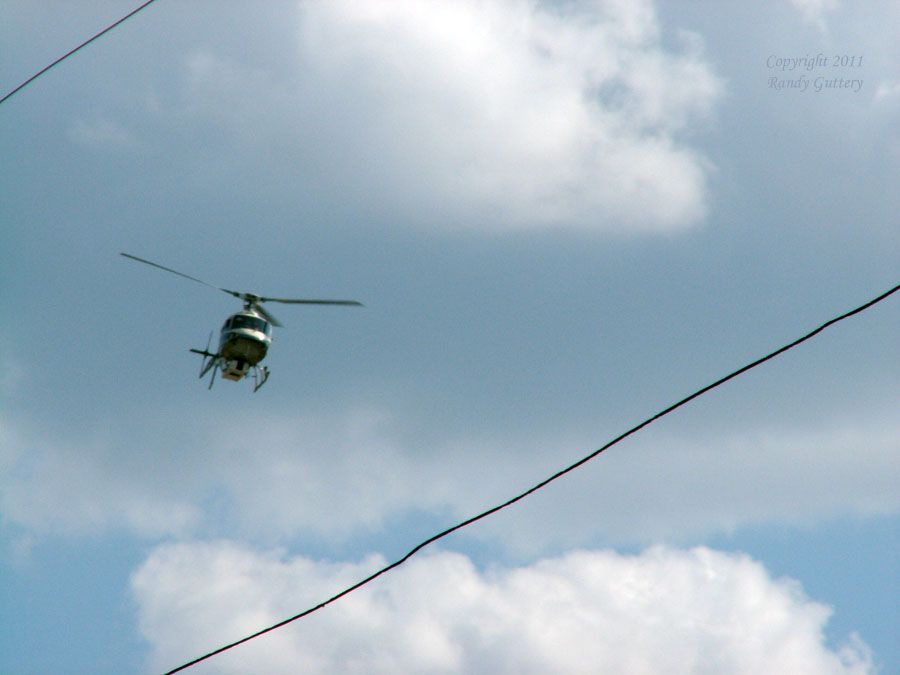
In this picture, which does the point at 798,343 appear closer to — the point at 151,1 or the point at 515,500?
the point at 515,500

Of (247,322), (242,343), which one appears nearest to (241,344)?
(242,343)

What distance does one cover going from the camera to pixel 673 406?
10.5 m

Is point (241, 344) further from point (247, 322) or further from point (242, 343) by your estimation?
point (247, 322)

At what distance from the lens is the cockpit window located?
1185 inches

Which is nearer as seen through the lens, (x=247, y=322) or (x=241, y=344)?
(x=241, y=344)

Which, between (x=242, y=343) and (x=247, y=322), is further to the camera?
(x=247, y=322)

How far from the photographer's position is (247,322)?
30203 mm

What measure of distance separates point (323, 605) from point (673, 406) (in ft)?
14.0

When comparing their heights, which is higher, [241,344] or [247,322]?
[247,322]

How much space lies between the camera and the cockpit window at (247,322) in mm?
30094

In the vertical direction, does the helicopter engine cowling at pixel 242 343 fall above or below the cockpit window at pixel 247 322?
below

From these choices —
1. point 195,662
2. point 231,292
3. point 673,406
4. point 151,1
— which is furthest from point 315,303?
point 673,406

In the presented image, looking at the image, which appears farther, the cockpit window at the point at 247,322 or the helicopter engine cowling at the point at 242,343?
the cockpit window at the point at 247,322

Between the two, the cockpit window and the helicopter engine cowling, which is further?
the cockpit window
